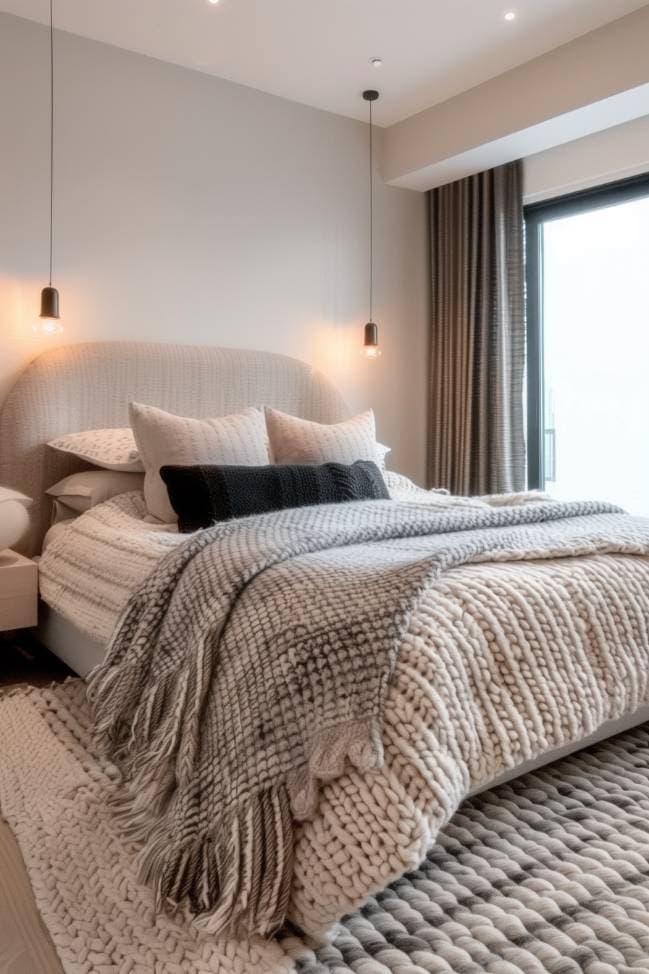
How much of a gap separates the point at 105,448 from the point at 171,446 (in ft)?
1.06

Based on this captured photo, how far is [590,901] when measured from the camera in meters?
1.28

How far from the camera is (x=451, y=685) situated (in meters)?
1.23

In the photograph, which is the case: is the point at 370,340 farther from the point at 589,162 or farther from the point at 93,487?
the point at 93,487

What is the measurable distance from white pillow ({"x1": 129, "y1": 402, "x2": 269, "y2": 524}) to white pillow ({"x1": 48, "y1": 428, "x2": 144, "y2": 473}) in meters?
0.08

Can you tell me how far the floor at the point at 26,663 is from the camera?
2.53 metres

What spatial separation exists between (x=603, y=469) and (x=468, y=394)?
756 mm

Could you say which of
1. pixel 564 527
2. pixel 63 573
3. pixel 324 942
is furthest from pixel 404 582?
pixel 63 573

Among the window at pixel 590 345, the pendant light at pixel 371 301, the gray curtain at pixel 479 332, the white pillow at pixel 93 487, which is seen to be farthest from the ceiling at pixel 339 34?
the white pillow at pixel 93 487

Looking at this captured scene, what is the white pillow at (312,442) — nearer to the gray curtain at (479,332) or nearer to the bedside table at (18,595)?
the bedside table at (18,595)

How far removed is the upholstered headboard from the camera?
2816mm

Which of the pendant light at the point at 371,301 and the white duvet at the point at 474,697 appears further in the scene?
the pendant light at the point at 371,301

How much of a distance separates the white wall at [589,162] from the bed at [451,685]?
219 centimetres

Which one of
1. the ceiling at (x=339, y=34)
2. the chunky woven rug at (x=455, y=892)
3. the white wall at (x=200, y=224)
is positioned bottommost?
the chunky woven rug at (x=455, y=892)

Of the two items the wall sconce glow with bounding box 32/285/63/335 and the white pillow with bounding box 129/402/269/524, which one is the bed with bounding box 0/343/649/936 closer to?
the white pillow with bounding box 129/402/269/524
